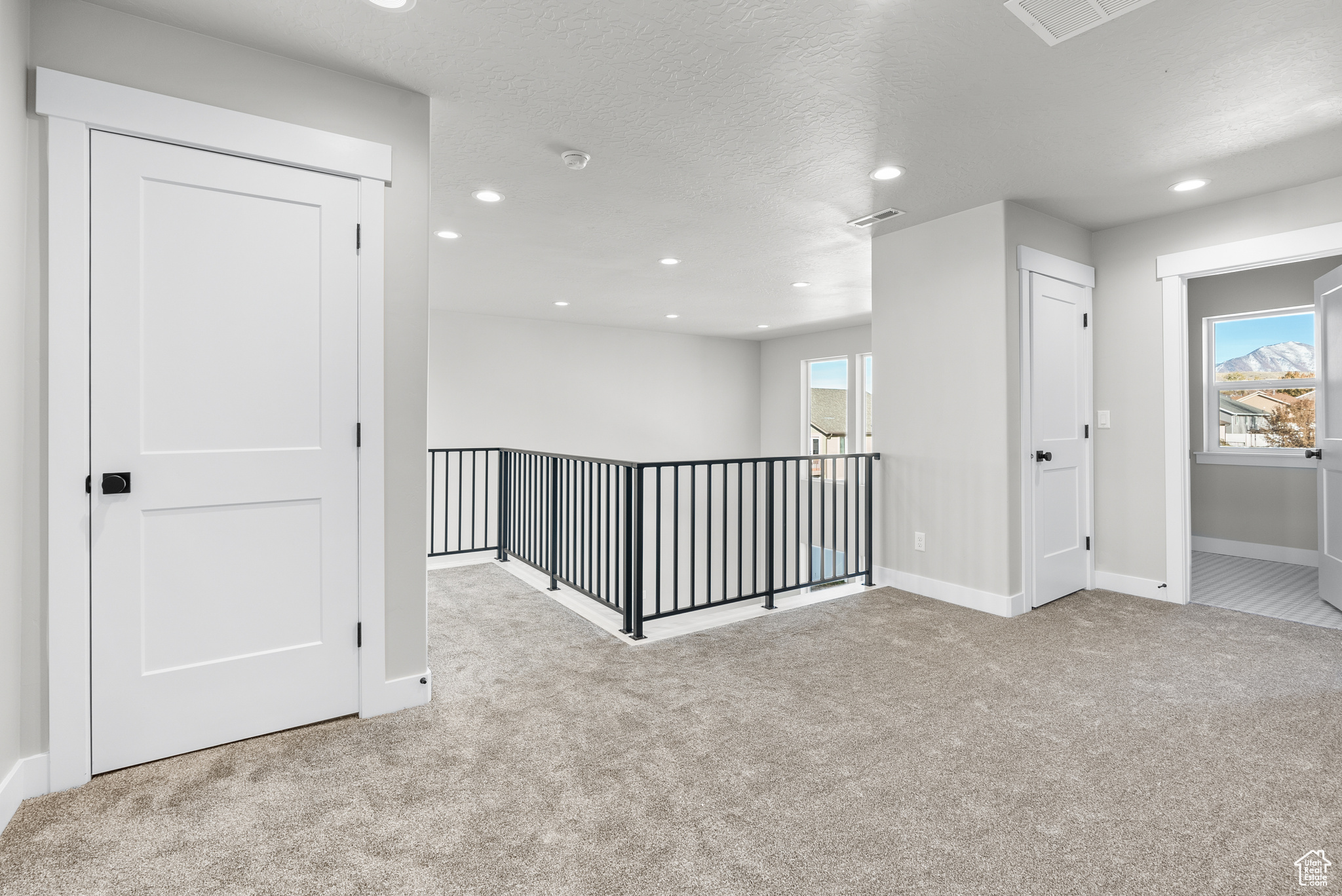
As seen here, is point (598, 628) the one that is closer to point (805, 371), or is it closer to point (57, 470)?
point (57, 470)

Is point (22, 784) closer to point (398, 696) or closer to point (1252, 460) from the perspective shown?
point (398, 696)

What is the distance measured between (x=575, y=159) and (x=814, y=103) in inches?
43.0

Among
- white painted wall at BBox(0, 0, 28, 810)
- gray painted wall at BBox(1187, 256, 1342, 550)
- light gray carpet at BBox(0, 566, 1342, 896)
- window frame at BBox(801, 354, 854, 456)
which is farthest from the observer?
window frame at BBox(801, 354, 854, 456)

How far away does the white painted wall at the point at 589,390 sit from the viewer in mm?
6828

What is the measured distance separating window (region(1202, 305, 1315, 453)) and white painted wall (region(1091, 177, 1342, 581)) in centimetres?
198

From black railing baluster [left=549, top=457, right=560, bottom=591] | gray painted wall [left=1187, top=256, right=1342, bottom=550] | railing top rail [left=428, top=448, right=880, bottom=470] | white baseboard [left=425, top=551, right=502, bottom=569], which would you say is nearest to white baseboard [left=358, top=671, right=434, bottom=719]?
railing top rail [left=428, top=448, right=880, bottom=470]

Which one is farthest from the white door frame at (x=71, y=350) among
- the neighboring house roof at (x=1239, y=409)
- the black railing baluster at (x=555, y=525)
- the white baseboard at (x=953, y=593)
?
the neighboring house roof at (x=1239, y=409)

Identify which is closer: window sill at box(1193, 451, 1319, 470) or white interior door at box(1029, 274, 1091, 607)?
white interior door at box(1029, 274, 1091, 607)

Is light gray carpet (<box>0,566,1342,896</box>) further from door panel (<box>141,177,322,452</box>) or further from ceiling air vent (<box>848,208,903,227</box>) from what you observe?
ceiling air vent (<box>848,208,903,227</box>)

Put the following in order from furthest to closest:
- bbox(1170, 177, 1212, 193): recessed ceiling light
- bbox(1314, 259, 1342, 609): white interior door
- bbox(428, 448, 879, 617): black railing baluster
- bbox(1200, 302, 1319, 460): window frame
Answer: bbox(1200, 302, 1319, 460): window frame, bbox(1314, 259, 1342, 609): white interior door, bbox(428, 448, 879, 617): black railing baluster, bbox(1170, 177, 1212, 193): recessed ceiling light

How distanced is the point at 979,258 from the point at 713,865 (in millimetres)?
Answer: 3382

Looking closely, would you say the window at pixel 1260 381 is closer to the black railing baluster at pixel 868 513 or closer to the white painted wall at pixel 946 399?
the white painted wall at pixel 946 399

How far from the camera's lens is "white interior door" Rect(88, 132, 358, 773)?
1.86 meters

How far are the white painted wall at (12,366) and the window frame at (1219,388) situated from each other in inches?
276
